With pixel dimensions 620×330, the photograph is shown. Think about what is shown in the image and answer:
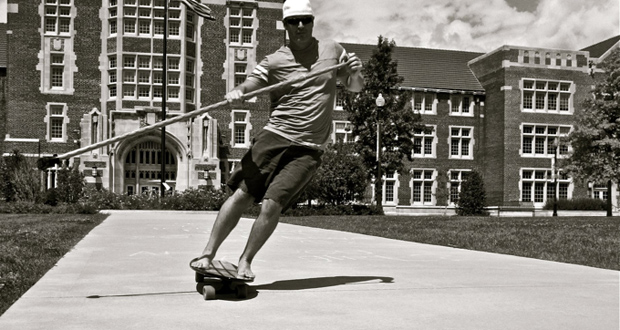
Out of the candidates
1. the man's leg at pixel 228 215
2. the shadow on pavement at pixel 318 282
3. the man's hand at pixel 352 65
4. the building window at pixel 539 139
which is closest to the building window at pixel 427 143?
the building window at pixel 539 139

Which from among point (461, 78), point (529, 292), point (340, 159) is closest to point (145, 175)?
point (340, 159)

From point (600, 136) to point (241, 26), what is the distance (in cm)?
2172

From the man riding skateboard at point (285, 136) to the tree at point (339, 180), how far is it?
27514 mm

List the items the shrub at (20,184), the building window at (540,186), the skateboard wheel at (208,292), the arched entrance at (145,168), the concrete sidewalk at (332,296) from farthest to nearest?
the building window at (540,186)
the arched entrance at (145,168)
the shrub at (20,184)
the skateboard wheel at (208,292)
the concrete sidewalk at (332,296)

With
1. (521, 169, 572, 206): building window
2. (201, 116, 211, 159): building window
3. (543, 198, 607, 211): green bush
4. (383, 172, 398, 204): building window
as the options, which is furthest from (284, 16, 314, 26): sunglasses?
(521, 169, 572, 206): building window

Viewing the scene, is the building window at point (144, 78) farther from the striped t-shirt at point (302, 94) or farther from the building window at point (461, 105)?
the striped t-shirt at point (302, 94)

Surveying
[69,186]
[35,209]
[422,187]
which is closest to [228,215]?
[35,209]

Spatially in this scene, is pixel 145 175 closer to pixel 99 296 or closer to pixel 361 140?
pixel 361 140

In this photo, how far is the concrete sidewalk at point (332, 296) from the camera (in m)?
3.48

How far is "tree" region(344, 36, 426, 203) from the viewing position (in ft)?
115

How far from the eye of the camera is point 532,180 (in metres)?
47.1

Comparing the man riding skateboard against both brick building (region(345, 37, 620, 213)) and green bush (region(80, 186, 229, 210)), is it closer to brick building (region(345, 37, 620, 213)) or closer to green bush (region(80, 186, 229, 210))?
green bush (region(80, 186, 229, 210))

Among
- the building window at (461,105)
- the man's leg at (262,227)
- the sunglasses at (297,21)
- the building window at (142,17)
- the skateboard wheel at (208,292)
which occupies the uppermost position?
the building window at (142,17)

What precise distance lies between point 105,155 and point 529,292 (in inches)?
1385
